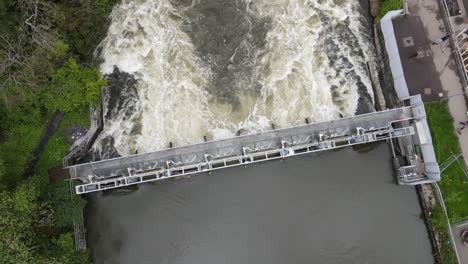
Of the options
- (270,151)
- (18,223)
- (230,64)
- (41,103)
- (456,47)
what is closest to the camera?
(18,223)

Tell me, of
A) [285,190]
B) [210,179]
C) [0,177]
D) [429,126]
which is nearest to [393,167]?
[429,126]

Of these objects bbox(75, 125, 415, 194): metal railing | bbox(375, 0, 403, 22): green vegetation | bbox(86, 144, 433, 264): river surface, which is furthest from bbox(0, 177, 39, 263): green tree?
bbox(375, 0, 403, 22): green vegetation

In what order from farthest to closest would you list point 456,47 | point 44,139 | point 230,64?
point 230,64
point 44,139
point 456,47

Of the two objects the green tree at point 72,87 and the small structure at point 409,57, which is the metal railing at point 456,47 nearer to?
the small structure at point 409,57

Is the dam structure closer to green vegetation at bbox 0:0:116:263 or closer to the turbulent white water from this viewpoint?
the turbulent white water

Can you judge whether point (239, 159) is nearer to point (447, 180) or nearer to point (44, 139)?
point (44, 139)

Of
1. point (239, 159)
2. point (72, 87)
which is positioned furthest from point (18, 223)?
point (239, 159)
